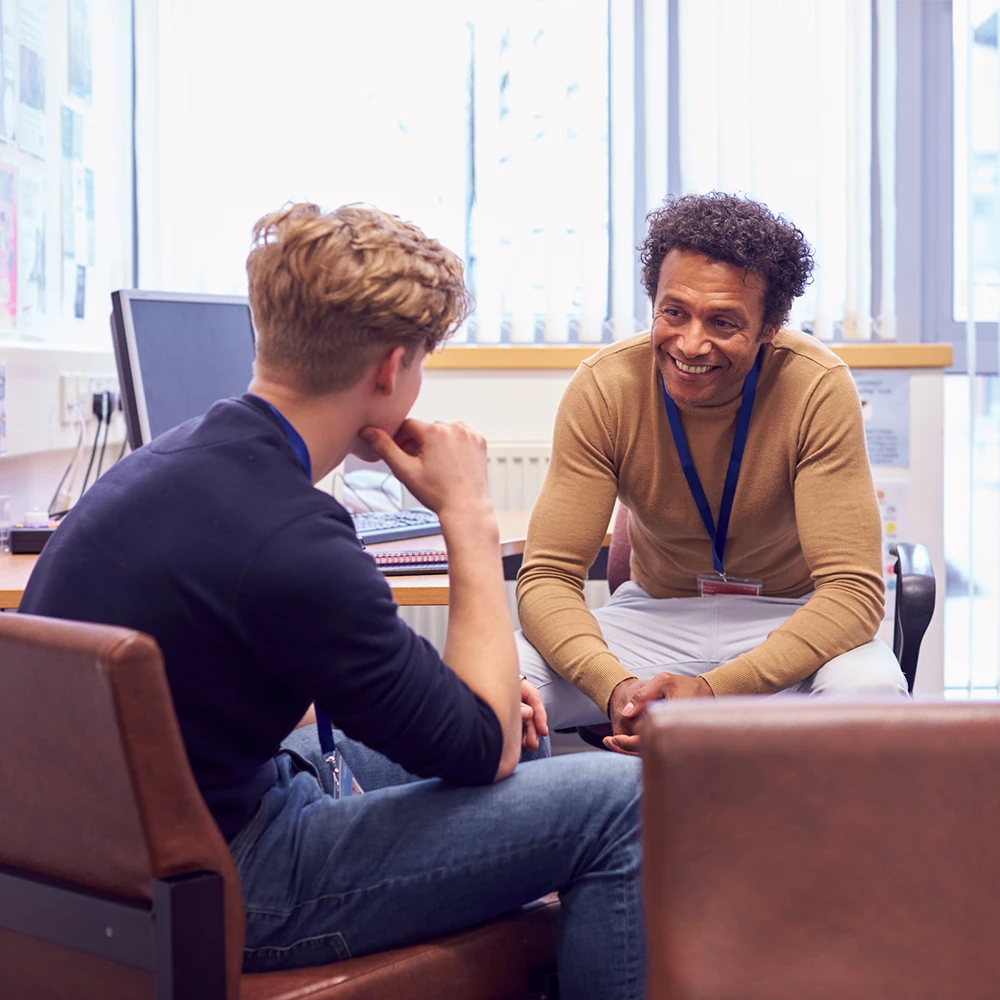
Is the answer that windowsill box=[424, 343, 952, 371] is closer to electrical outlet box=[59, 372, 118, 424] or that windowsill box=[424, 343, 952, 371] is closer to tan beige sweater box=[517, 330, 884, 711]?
electrical outlet box=[59, 372, 118, 424]

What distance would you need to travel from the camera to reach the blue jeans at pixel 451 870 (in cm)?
110

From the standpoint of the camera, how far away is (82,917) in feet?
3.21

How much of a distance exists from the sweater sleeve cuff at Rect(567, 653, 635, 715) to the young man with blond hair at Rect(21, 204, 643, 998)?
56 centimetres

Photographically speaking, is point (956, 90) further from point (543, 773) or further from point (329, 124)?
point (543, 773)

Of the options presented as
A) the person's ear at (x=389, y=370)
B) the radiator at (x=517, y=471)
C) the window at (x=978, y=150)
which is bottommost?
the radiator at (x=517, y=471)

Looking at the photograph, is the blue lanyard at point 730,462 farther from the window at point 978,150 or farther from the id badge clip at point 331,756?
the window at point 978,150

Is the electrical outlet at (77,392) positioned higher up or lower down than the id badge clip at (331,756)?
higher up

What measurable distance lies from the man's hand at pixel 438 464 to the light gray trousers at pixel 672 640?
2.13 feet

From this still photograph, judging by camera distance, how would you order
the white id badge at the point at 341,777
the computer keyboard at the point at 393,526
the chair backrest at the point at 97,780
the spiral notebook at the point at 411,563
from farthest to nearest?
1. the computer keyboard at the point at 393,526
2. the spiral notebook at the point at 411,563
3. the white id badge at the point at 341,777
4. the chair backrest at the point at 97,780

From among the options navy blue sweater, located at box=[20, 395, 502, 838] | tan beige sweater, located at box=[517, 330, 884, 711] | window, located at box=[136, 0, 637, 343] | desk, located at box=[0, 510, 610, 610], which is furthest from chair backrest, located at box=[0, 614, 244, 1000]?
window, located at box=[136, 0, 637, 343]

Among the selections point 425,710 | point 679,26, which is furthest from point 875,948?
point 679,26

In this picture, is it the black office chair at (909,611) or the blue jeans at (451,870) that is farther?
the black office chair at (909,611)

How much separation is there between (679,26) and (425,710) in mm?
2607

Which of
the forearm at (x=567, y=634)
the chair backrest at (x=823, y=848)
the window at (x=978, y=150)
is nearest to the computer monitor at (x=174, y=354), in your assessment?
the forearm at (x=567, y=634)
